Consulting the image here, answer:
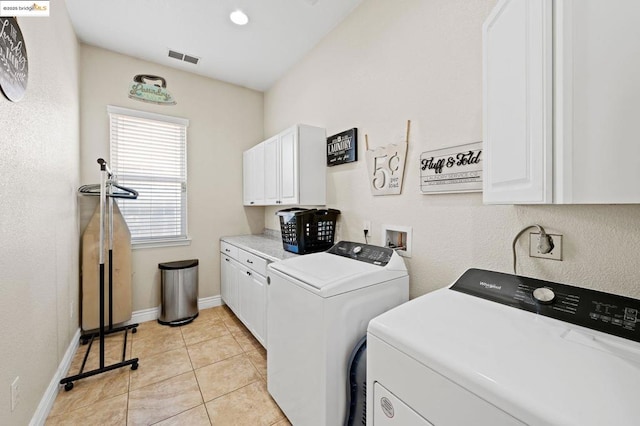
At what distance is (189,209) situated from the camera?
321cm

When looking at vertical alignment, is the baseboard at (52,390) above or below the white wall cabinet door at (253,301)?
below

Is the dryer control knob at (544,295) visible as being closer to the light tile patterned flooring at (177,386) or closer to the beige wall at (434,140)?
the beige wall at (434,140)

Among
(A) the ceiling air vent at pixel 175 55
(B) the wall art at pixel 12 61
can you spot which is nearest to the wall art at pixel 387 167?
(B) the wall art at pixel 12 61

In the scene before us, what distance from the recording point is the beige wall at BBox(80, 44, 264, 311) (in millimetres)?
2688

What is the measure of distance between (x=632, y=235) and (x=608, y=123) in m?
0.56

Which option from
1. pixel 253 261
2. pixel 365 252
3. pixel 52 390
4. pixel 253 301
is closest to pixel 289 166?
pixel 253 261

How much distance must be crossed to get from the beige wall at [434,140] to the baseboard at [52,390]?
2.24 metres

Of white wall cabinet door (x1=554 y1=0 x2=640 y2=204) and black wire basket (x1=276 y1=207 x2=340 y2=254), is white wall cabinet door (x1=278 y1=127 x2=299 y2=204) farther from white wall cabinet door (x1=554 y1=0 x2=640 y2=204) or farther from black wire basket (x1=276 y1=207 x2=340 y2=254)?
white wall cabinet door (x1=554 y1=0 x2=640 y2=204)

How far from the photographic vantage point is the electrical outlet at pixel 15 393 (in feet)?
4.00

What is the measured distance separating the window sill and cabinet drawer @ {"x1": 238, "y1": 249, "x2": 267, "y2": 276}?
896 millimetres

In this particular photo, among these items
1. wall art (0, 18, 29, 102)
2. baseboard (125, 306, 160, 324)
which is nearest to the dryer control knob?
wall art (0, 18, 29, 102)

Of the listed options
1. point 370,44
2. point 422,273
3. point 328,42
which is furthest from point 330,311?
point 328,42

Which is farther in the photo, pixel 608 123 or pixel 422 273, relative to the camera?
pixel 422 273

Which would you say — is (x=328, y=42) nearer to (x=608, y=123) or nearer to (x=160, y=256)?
(x=608, y=123)
